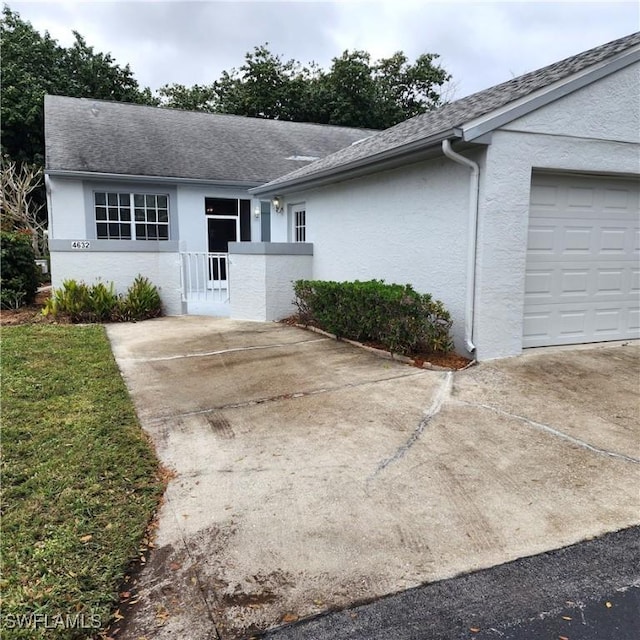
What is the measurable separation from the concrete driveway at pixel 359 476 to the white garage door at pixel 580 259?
0.71 m

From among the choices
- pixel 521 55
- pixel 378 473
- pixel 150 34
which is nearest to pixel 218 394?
pixel 378 473

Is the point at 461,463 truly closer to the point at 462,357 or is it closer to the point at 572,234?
the point at 462,357

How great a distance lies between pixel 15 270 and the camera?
36.1ft

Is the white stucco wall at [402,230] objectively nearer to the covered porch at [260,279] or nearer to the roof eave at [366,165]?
the roof eave at [366,165]

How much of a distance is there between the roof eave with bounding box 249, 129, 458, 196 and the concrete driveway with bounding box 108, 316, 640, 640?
109 inches

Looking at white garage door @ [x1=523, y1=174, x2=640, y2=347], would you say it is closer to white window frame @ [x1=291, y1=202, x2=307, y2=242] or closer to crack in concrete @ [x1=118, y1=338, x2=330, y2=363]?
crack in concrete @ [x1=118, y1=338, x2=330, y2=363]

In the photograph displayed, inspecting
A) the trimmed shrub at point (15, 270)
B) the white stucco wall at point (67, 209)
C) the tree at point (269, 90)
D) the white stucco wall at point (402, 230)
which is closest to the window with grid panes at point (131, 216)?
the white stucco wall at point (67, 209)

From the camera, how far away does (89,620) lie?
224 centimetres

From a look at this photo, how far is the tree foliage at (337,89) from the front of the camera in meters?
29.1

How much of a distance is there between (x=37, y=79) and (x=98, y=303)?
66.5ft

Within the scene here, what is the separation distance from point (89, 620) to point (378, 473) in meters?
2.00

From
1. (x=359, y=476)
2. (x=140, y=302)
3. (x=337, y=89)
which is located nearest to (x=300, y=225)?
(x=140, y=302)

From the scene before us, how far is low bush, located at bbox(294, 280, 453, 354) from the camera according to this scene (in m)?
6.48

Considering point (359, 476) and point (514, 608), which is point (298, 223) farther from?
point (514, 608)
